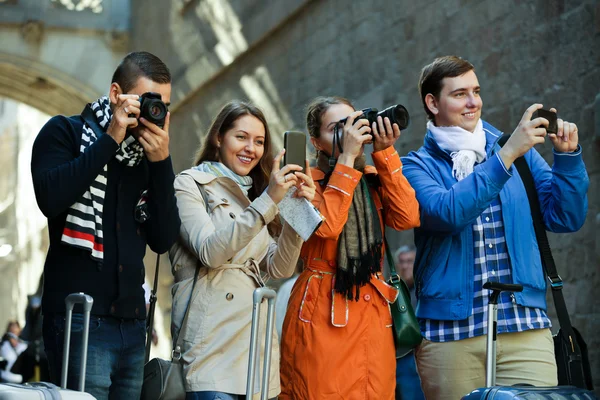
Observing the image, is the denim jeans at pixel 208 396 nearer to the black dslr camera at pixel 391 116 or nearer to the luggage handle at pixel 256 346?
the luggage handle at pixel 256 346

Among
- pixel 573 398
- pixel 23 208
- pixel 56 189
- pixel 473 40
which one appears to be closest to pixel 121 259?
pixel 56 189

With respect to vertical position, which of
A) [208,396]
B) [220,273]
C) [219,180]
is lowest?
[208,396]

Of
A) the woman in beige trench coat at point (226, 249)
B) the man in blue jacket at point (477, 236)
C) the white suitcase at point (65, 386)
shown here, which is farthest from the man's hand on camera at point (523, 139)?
the white suitcase at point (65, 386)

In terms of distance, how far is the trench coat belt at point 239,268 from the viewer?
11.5 ft

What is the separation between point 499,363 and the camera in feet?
11.4

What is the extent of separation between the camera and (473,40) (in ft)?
22.9

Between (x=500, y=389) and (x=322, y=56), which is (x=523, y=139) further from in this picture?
(x=322, y=56)

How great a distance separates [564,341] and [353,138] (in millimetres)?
1084

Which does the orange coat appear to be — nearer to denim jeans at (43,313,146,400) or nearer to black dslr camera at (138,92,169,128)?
denim jeans at (43,313,146,400)

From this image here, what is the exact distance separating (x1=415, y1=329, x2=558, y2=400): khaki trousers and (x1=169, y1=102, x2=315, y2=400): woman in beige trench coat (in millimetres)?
631

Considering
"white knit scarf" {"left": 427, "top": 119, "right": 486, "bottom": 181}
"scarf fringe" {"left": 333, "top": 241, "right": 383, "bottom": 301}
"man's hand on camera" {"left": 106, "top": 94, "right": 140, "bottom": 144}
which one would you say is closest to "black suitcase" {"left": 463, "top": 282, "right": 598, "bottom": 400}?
"scarf fringe" {"left": 333, "top": 241, "right": 383, "bottom": 301}

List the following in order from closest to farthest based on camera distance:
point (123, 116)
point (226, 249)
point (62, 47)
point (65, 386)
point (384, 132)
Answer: point (65, 386), point (123, 116), point (226, 249), point (384, 132), point (62, 47)

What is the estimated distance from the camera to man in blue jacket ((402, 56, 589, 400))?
349 cm

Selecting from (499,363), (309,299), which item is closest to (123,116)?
(309,299)
